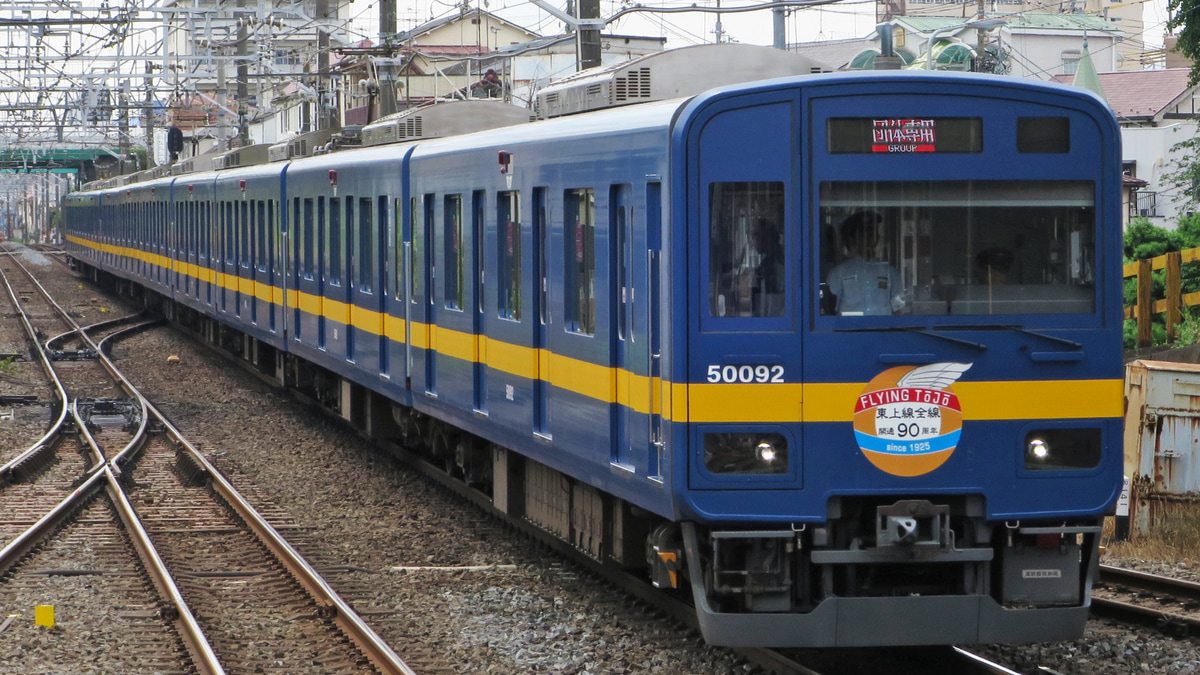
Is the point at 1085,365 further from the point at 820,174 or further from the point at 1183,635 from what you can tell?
the point at 1183,635

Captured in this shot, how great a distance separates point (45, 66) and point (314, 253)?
2074 cm

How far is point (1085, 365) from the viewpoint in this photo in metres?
6.60

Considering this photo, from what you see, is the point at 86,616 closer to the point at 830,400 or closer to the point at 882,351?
the point at 830,400

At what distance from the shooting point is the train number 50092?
649 centimetres

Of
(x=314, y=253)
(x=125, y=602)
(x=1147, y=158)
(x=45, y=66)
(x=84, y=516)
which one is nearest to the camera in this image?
(x=125, y=602)

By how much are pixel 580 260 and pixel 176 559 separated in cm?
379


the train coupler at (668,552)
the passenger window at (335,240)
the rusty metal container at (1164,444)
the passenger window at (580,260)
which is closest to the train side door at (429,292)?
the passenger window at (580,260)

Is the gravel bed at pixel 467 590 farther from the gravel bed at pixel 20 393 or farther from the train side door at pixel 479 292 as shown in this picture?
the gravel bed at pixel 20 393

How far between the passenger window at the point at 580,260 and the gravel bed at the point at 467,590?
1.46 meters

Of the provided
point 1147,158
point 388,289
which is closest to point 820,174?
point 388,289

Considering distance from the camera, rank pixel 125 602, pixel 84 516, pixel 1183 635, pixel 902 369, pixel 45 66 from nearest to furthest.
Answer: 1. pixel 902 369
2. pixel 1183 635
3. pixel 125 602
4. pixel 84 516
5. pixel 45 66

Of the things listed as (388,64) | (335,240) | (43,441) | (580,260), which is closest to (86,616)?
(580,260)

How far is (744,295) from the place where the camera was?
6531 mm

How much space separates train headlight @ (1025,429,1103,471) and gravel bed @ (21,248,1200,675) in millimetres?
1025
